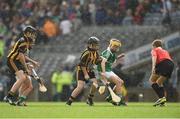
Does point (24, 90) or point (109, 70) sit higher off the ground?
point (109, 70)

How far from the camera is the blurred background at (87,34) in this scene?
31.4 meters

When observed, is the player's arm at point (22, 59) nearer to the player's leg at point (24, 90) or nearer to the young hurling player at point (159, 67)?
the player's leg at point (24, 90)

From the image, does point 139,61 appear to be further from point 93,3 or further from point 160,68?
point 160,68

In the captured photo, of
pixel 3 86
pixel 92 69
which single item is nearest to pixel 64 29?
pixel 3 86

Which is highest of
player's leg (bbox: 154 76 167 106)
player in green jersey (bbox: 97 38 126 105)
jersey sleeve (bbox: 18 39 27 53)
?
jersey sleeve (bbox: 18 39 27 53)

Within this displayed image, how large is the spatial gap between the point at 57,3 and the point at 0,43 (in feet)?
11.6

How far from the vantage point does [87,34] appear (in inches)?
1364

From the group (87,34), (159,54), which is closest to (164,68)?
(159,54)

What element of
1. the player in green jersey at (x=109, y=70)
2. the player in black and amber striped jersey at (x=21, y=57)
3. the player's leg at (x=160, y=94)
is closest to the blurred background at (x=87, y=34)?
the player in green jersey at (x=109, y=70)

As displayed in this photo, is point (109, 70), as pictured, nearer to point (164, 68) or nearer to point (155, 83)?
point (155, 83)

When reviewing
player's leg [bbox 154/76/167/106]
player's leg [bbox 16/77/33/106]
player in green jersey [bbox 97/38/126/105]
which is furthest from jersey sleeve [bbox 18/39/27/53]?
player's leg [bbox 154/76/167/106]

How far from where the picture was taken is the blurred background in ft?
103

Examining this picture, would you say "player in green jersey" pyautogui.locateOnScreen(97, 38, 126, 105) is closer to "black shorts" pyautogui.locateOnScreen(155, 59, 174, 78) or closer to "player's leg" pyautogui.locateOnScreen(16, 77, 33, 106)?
"black shorts" pyautogui.locateOnScreen(155, 59, 174, 78)

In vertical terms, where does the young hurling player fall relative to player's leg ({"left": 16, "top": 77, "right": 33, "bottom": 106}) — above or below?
above
